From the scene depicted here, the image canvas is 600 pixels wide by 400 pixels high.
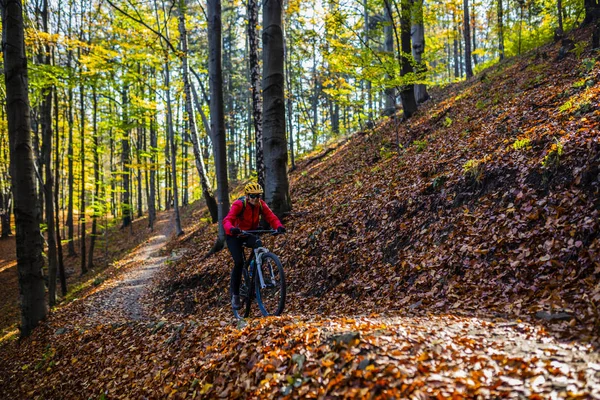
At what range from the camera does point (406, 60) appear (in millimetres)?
13188

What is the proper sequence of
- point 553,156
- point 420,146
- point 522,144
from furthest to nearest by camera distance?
point 420,146 < point 522,144 < point 553,156

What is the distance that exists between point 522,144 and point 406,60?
742 centimetres

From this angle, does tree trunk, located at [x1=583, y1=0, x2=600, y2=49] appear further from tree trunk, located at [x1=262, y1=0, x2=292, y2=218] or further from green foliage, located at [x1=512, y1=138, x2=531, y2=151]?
tree trunk, located at [x1=262, y1=0, x2=292, y2=218]

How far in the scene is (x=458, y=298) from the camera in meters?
5.29

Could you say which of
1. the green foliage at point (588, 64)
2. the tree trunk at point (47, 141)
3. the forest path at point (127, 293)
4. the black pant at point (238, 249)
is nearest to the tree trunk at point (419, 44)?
the green foliage at point (588, 64)

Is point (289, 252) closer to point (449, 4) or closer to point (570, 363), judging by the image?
point (570, 363)

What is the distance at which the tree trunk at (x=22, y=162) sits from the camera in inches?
328

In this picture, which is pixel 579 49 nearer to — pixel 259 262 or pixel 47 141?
pixel 259 262

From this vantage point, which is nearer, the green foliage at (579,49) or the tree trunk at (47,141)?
the green foliage at (579,49)

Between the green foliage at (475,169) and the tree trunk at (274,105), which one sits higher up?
the tree trunk at (274,105)

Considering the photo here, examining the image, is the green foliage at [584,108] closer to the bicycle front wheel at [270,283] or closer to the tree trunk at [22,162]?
the bicycle front wheel at [270,283]

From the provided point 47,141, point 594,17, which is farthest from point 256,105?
point 594,17

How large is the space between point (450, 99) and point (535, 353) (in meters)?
12.3

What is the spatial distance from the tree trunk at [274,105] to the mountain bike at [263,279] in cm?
380
